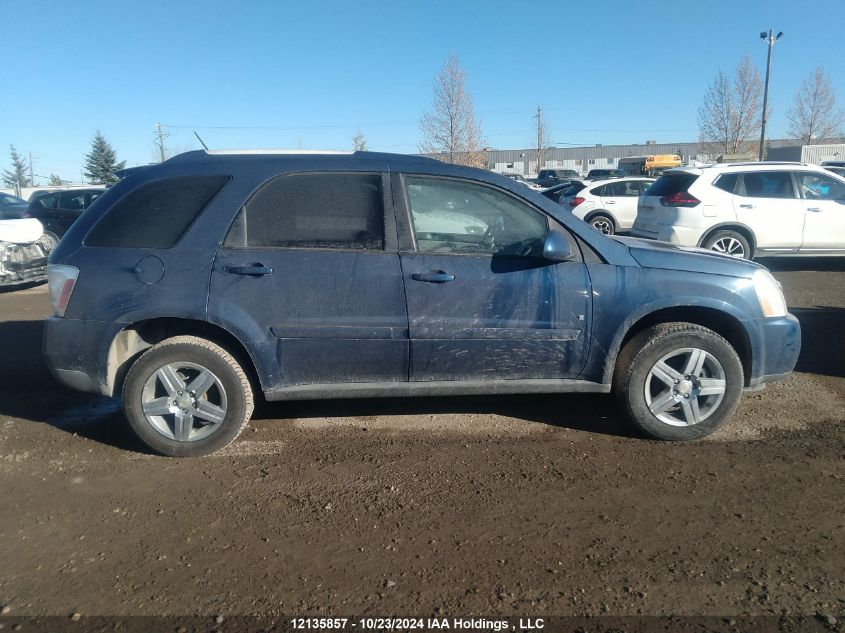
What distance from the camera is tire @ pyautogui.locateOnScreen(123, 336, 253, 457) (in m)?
3.90

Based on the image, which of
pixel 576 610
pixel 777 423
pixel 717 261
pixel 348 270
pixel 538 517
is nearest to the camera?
pixel 576 610

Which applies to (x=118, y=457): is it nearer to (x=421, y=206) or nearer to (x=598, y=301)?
(x=421, y=206)

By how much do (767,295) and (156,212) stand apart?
3.86 metres

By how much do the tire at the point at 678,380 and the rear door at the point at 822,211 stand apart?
23.9 ft

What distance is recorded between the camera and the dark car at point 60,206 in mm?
14601

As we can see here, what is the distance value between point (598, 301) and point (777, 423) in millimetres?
1665

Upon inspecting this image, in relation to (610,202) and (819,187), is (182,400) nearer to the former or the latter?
(819,187)

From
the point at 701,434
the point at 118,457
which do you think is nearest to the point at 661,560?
the point at 701,434

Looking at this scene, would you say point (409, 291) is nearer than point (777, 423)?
Yes

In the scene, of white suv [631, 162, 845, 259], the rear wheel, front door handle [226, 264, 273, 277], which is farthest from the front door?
the rear wheel

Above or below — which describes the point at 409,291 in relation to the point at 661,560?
above

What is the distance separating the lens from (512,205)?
408 centimetres

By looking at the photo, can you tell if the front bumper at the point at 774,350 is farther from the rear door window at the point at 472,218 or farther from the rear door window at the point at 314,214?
the rear door window at the point at 314,214

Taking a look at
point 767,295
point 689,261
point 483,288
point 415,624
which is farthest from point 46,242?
point 767,295
